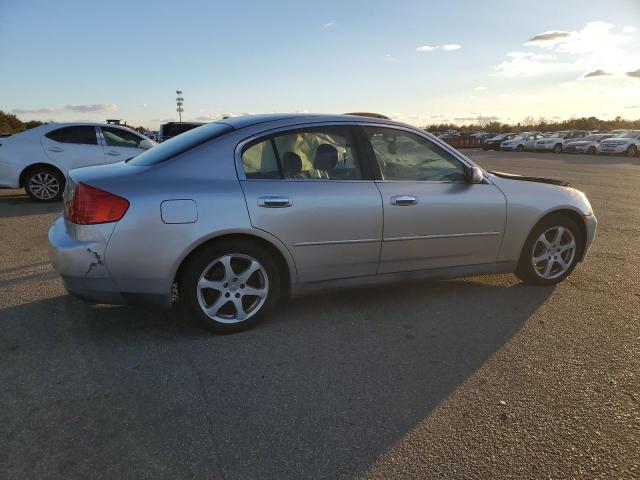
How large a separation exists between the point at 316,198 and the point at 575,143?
3331cm

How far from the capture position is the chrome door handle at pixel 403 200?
12.6 ft

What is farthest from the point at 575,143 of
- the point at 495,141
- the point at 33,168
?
the point at 33,168

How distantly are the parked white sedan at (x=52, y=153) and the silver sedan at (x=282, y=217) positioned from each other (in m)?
→ 6.54

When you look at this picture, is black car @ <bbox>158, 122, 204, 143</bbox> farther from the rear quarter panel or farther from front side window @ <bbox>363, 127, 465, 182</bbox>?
the rear quarter panel

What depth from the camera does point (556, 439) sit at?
2408mm

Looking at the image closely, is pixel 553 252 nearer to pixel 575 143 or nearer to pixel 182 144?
pixel 182 144

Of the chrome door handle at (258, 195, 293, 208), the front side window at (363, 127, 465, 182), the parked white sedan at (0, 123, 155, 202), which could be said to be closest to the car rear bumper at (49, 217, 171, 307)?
the chrome door handle at (258, 195, 293, 208)

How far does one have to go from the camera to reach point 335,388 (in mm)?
2850

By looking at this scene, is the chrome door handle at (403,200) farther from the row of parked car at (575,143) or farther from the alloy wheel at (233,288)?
the row of parked car at (575,143)

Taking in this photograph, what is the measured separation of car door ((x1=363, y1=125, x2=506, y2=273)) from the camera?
12.8ft

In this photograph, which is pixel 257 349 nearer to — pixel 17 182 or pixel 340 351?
pixel 340 351

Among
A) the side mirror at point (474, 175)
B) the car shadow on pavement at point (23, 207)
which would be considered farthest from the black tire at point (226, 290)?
the car shadow on pavement at point (23, 207)

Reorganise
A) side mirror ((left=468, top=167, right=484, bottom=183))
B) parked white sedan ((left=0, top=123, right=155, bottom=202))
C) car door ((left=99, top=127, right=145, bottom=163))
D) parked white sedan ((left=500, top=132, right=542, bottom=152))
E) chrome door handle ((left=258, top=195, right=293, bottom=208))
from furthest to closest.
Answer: parked white sedan ((left=500, top=132, right=542, bottom=152)) → car door ((left=99, top=127, right=145, bottom=163)) → parked white sedan ((left=0, top=123, right=155, bottom=202)) → side mirror ((left=468, top=167, right=484, bottom=183)) → chrome door handle ((left=258, top=195, right=293, bottom=208))

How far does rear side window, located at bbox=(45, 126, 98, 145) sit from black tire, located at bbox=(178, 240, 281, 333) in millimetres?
7533
